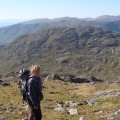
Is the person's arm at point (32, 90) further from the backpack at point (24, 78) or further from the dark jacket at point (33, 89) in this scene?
the backpack at point (24, 78)

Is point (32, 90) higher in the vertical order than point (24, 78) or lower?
lower

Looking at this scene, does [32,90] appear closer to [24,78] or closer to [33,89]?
[33,89]

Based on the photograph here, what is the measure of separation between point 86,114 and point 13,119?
17.9 feet

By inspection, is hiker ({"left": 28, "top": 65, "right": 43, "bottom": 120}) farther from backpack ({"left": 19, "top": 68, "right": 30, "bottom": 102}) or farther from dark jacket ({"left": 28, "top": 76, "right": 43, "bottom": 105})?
backpack ({"left": 19, "top": 68, "right": 30, "bottom": 102})

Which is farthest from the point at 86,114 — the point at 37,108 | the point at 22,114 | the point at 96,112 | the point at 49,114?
the point at 37,108

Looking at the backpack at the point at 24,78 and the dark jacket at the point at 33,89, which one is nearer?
the dark jacket at the point at 33,89

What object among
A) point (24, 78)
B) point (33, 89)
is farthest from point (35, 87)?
point (24, 78)

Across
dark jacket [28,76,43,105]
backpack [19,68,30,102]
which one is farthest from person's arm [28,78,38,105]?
backpack [19,68,30,102]

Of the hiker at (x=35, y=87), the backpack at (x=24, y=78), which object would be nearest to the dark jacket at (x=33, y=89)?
the hiker at (x=35, y=87)

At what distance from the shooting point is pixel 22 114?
2662 centimetres

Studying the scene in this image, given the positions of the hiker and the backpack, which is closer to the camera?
the hiker

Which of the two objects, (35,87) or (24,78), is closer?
(35,87)

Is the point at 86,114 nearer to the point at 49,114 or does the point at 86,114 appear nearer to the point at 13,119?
the point at 49,114

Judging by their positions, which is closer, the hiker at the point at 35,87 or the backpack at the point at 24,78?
the hiker at the point at 35,87
